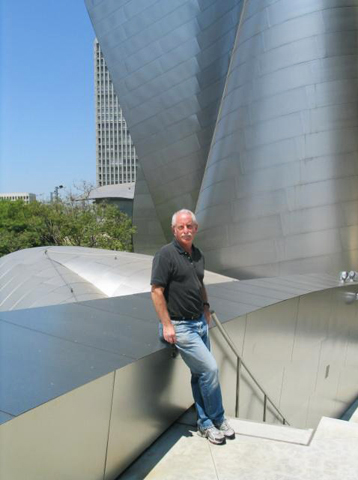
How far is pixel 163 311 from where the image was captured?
9.89 feet

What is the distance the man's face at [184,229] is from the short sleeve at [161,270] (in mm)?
180

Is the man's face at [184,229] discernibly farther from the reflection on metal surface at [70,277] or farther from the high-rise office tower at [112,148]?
the high-rise office tower at [112,148]

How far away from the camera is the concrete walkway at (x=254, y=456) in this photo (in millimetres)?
2717

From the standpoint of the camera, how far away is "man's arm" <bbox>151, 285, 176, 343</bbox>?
299cm

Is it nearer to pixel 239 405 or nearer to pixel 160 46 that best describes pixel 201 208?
pixel 160 46

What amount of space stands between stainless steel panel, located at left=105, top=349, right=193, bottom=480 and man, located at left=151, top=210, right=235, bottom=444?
0.74 ft

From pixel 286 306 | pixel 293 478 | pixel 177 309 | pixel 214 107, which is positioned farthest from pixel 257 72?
pixel 293 478

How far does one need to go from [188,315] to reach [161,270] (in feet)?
1.20

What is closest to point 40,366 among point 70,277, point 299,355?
point 299,355

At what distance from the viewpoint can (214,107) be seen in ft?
46.5

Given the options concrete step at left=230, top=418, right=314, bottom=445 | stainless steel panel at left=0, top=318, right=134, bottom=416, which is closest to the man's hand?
stainless steel panel at left=0, top=318, right=134, bottom=416

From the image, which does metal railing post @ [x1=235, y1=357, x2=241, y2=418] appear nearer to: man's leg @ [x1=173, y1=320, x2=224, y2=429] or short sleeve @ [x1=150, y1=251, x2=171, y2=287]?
man's leg @ [x1=173, y1=320, x2=224, y2=429]

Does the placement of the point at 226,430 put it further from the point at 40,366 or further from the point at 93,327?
the point at 40,366

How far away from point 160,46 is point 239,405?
43.2ft
